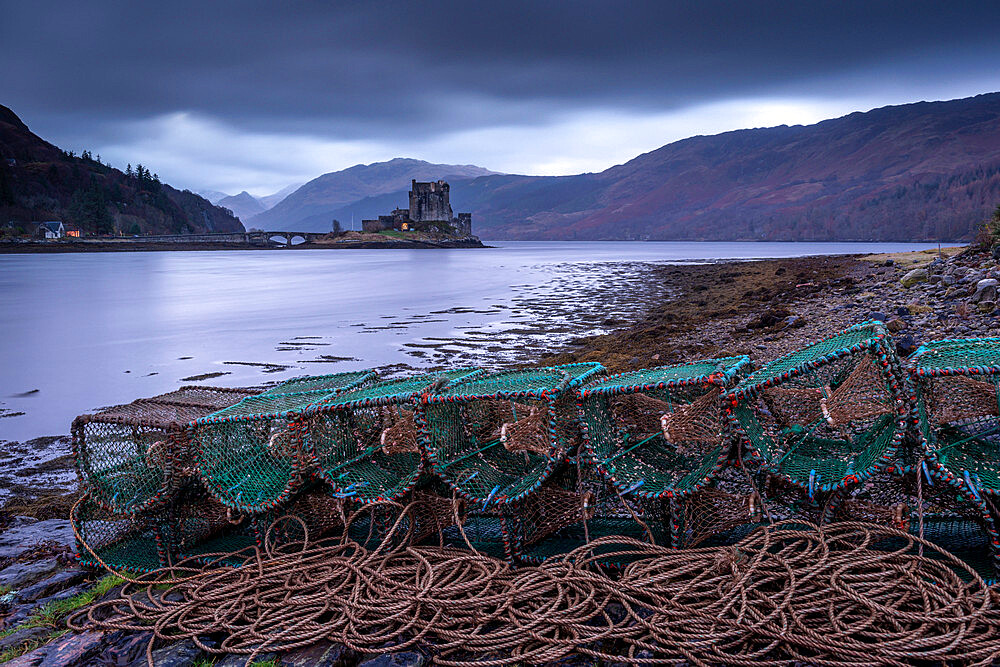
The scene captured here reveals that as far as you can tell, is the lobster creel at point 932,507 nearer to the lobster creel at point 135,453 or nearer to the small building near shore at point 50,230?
the lobster creel at point 135,453

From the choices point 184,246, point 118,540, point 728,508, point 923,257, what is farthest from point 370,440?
point 184,246

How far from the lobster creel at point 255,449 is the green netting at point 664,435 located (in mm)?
1973

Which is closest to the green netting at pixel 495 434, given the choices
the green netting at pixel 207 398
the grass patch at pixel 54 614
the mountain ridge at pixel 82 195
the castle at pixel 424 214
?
the green netting at pixel 207 398

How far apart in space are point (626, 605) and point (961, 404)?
8.39 ft

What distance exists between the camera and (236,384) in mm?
13750

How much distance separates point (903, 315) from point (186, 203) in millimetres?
185751

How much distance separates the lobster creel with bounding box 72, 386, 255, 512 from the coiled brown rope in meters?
0.83

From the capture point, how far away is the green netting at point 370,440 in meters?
4.39

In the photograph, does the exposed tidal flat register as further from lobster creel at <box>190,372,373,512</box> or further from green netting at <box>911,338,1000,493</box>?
green netting at <box>911,338,1000,493</box>

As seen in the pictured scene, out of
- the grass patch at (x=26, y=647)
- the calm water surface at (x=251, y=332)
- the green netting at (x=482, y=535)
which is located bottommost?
the calm water surface at (x=251, y=332)

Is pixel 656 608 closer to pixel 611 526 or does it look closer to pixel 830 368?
pixel 611 526

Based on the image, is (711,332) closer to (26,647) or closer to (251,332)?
(26,647)

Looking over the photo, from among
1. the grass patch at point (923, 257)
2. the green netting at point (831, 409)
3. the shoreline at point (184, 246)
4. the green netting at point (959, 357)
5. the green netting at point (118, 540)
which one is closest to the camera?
the green netting at point (959, 357)

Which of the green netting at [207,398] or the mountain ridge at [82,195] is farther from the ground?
the mountain ridge at [82,195]
